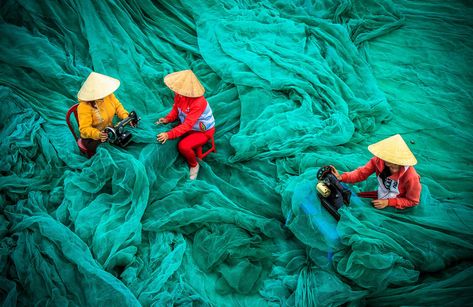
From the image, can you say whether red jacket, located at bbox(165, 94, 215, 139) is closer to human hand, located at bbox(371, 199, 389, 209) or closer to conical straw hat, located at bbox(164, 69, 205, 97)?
conical straw hat, located at bbox(164, 69, 205, 97)

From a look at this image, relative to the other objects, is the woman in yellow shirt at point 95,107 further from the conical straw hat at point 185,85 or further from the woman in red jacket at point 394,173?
the woman in red jacket at point 394,173

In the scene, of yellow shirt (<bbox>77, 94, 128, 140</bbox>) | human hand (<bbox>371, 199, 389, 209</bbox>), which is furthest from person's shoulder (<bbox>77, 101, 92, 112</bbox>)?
human hand (<bbox>371, 199, 389, 209</bbox>)

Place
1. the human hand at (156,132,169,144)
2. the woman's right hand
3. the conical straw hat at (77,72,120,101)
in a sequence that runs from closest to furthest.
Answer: the conical straw hat at (77,72,120,101) < the human hand at (156,132,169,144) < the woman's right hand

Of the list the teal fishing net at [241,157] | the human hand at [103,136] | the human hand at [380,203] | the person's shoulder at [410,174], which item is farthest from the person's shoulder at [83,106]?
the person's shoulder at [410,174]

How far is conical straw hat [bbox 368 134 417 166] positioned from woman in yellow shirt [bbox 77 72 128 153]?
2.23 metres

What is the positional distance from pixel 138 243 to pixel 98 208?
0.46m

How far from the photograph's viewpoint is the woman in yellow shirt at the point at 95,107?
3172 mm

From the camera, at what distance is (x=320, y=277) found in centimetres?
278

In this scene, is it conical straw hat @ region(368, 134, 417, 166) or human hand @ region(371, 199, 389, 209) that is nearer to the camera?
conical straw hat @ region(368, 134, 417, 166)

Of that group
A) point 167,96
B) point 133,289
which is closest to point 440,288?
point 133,289

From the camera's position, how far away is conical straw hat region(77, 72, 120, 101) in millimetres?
3150

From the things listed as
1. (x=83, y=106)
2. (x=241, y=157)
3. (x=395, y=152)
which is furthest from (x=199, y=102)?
(x=395, y=152)

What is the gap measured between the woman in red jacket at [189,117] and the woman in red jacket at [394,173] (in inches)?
50.0

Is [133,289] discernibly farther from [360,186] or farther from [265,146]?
[360,186]
